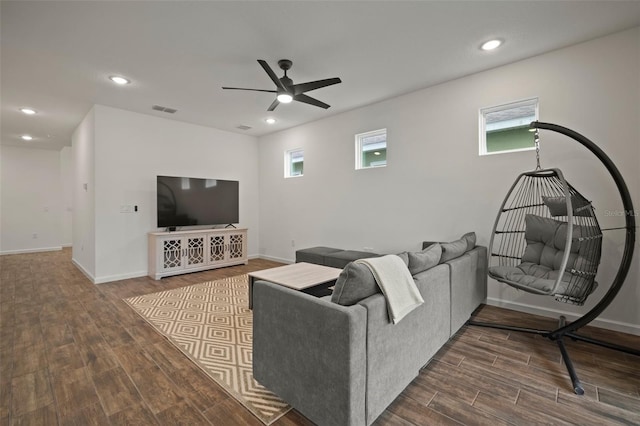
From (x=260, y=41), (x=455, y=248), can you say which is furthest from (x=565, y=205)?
(x=260, y=41)

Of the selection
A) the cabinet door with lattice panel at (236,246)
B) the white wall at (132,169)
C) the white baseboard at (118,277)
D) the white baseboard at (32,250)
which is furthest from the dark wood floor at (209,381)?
the white baseboard at (32,250)

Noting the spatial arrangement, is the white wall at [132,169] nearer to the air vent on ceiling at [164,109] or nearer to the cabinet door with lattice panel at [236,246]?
the air vent on ceiling at [164,109]

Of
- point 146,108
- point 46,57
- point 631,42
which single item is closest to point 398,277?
point 631,42

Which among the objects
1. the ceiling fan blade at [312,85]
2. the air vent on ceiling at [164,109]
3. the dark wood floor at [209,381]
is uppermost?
the air vent on ceiling at [164,109]

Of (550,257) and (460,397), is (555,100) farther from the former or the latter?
(460,397)

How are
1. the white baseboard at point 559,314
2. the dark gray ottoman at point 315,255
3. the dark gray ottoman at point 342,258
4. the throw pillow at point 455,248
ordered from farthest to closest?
the dark gray ottoman at point 315,255, the dark gray ottoman at point 342,258, the white baseboard at point 559,314, the throw pillow at point 455,248

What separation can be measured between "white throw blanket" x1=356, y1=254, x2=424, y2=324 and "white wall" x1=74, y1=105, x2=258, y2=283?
4641 millimetres

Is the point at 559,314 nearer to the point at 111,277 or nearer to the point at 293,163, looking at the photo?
the point at 293,163

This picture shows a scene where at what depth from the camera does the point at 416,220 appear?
4008 millimetres

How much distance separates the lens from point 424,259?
2.08 meters

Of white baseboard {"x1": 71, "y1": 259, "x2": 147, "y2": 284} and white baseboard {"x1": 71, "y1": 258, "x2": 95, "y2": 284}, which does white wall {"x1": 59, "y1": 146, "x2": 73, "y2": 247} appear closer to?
white baseboard {"x1": 71, "y1": 258, "x2": 95, "y2": 284}

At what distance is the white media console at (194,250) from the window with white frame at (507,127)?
4491mm

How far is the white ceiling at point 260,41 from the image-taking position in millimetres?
2320

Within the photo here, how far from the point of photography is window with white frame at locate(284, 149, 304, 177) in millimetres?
5910
